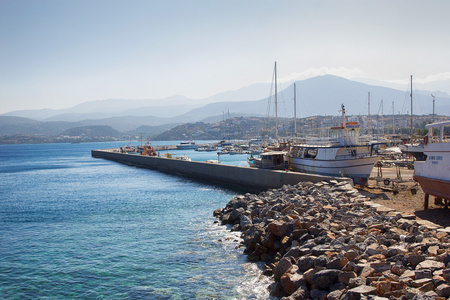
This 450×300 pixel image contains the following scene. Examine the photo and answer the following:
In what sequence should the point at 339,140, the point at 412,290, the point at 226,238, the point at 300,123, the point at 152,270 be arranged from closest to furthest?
the point at 412,290
the point at 152,270
the point at 226,238
the point at 339,140
the point at 300,123

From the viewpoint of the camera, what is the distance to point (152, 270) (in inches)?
478

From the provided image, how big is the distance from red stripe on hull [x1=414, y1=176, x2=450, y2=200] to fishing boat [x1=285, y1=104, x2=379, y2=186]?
622cm

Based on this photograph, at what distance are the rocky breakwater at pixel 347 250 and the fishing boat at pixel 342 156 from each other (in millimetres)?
7373

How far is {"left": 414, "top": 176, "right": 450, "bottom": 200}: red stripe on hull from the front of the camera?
13282mm

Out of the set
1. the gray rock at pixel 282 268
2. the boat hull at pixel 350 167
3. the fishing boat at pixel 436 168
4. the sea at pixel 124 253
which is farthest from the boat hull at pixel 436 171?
the sea at pixel 124 253

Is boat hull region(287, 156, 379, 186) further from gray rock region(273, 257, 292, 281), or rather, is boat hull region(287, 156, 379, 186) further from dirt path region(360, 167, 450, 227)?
gray rock region(273, 257, 292, 281)

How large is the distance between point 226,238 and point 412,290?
9.00 meters

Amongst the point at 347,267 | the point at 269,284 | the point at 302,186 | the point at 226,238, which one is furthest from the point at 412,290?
the point at 302,186

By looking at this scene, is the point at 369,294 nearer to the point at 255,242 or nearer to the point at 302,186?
the point at 255,242

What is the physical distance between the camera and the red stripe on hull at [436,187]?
13.3 m

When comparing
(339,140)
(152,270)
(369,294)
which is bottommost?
(152,270)

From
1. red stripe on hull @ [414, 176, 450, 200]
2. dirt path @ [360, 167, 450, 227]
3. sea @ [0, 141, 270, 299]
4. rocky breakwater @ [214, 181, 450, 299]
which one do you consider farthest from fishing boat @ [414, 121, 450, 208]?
sea @ [0, 141, 270, 299]

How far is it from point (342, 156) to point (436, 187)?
980cm

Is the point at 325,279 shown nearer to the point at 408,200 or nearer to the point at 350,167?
the point at 408,200
